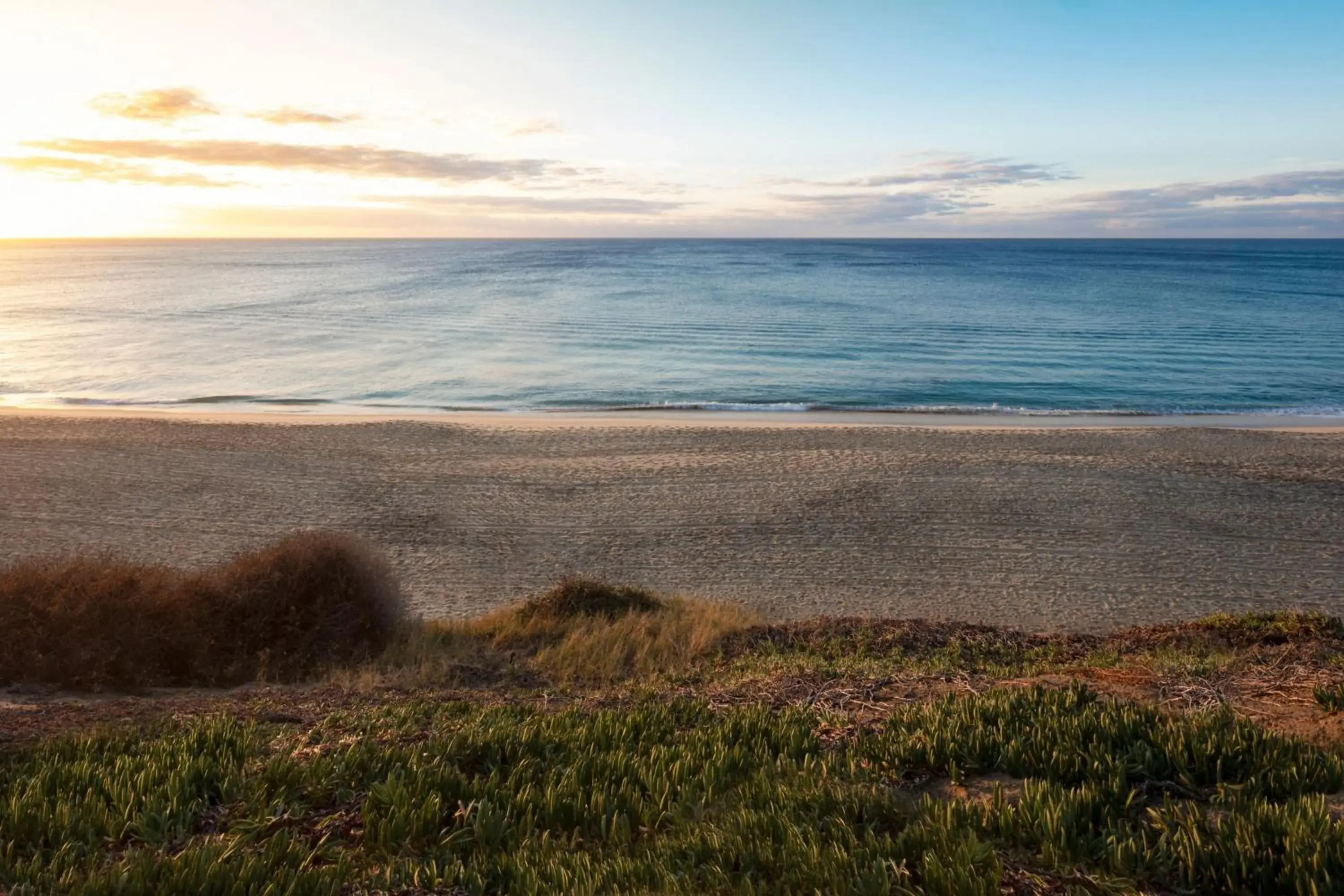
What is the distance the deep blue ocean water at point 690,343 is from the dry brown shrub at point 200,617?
23.9 m

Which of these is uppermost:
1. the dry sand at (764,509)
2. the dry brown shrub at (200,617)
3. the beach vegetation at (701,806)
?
the beach vegetation at (701,806)

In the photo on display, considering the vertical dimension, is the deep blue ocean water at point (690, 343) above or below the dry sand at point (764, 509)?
above

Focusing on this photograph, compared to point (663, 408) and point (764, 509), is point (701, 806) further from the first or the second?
point (663, 408)

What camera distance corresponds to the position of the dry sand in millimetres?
14430

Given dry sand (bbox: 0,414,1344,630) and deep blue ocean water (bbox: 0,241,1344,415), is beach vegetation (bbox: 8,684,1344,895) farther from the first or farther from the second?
deep blue ocean water (bbox: 0,241,1344,415)

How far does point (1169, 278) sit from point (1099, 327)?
5484 centimetres

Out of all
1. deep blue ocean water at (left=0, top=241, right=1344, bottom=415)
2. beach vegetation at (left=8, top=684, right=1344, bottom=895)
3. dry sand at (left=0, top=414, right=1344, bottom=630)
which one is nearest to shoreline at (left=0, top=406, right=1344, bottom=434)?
deep blue ocean water at (left=0, top=241, right=1344, bottom=415)

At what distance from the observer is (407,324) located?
59.4 meters

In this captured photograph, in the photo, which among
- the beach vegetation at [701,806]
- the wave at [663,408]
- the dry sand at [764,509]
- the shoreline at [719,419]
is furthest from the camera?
the wave at [663,408]

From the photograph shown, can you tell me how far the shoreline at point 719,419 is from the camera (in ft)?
95.4

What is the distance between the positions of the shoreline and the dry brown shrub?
59.8ft

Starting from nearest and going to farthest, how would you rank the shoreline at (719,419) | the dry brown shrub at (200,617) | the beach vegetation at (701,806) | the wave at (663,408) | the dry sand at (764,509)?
the beach vegetation at (701,806) → the dry brown shrub at (200,617) → the dry sand at (764,509) → the shoreline at (719,419) → the wave at (663,408)

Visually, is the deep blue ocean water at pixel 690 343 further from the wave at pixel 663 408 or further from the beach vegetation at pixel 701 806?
the beach vegetation at pixel 701 806

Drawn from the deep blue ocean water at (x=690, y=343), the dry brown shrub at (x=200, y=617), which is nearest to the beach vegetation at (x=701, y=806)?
the dry brown shrub at (x=200, y=617)
